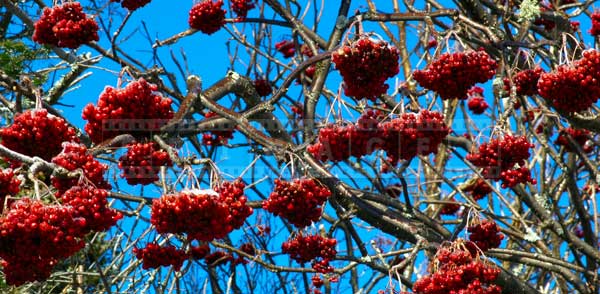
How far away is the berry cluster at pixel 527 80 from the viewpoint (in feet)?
16.2

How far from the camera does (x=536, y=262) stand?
17.2ft

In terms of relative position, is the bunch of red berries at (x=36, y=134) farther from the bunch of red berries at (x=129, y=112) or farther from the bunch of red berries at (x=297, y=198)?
the bunch of red berries at (x=297, y=198)

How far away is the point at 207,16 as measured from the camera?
223 inches

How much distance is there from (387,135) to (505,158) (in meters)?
1.13

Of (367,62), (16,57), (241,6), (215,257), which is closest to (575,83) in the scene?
(367,62)

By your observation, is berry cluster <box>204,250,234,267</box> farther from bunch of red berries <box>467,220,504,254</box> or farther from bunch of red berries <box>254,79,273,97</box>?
bunch of red berries <box>467,220,504,254</box>

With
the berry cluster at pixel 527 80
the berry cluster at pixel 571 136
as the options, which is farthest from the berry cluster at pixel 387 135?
the berry cluster at pixel 571 136

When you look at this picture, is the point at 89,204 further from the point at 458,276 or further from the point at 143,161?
the point at 458,276

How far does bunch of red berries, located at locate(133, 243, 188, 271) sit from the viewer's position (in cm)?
442

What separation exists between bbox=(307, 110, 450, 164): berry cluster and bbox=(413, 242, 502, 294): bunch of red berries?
50cm

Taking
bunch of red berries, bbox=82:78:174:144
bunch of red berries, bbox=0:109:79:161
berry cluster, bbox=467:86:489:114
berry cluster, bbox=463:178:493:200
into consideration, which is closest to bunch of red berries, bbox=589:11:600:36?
berry cluster, bbox=463:178:493:200

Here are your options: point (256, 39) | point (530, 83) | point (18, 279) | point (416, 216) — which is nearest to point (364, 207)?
point (416, 216)

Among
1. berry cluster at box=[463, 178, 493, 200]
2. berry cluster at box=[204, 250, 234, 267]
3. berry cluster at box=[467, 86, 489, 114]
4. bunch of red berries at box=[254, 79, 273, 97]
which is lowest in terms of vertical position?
berry cluster at box=[204, 250, 234, 267]

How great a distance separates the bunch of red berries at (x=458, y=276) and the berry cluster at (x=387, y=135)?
1.65 ft
